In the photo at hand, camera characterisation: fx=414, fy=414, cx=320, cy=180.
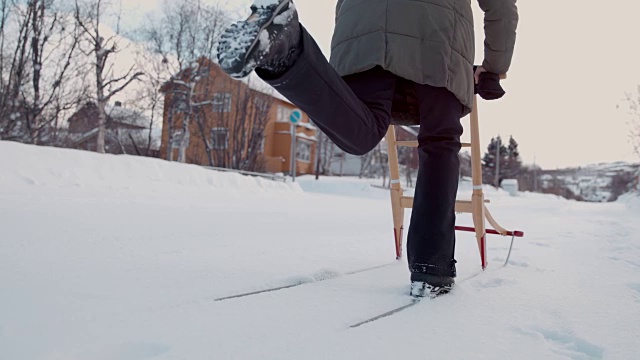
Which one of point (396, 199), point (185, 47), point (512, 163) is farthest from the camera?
point (512, 163)

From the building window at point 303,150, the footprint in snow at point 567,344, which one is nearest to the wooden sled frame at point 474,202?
the footprint in snow at point 567,344

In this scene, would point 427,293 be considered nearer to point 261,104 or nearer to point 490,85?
point 490,85

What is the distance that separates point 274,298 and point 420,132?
2.55 feet

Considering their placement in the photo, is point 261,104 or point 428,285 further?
point 261,104

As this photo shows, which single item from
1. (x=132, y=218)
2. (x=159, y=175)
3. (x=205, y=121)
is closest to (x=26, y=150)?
(x=159, y=175)

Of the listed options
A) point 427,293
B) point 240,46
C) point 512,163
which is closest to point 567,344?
point 427,293

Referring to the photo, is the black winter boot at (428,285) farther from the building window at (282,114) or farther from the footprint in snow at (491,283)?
the building window at (282,114)

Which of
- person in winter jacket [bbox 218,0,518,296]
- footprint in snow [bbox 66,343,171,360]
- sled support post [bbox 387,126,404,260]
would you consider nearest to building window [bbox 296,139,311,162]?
sled support post [bbox 387,126,404,260]

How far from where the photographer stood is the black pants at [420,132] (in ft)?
3.63

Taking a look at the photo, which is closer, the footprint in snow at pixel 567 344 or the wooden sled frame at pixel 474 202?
the footprint in snow at pixel 567 344

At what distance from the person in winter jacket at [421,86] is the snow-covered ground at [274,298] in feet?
0.69

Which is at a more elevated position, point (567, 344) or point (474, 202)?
point (474, 202)

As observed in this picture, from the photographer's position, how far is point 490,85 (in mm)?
1715

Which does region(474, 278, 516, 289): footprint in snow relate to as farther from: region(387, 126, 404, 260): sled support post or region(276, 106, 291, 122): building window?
region(276, 106, 291, 122): building window
